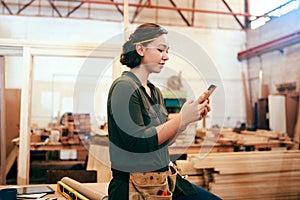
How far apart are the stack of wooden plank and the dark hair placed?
175 cm

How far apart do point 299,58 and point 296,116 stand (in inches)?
39.3

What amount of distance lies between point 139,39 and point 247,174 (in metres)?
2.17

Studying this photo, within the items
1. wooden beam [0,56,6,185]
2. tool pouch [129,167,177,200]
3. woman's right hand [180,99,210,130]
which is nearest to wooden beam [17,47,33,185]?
wooden beam [0,56,6,185]

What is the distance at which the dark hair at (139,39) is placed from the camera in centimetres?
109

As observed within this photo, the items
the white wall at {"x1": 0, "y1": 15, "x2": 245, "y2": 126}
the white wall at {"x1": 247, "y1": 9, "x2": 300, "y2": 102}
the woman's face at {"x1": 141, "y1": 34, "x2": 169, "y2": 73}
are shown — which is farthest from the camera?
the white wall at {"x1": 0, "y1": 15, "x2": 245, "y2": 126}

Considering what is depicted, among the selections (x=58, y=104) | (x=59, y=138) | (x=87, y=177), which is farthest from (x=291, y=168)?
(x=58, y=104)

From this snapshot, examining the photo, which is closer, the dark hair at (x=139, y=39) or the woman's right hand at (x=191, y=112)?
the woman's right hand at (x=191, y=112)

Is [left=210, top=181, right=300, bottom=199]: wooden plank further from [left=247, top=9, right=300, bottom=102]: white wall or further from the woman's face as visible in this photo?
[left=247, top=9, right=300, bottom=102]: white wall

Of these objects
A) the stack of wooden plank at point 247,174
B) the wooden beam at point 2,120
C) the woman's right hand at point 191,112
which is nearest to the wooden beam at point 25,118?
the wooden beam at point 2,120

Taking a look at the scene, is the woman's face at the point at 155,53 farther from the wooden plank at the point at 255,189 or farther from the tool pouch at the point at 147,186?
the wooden plank at the point at 255,189

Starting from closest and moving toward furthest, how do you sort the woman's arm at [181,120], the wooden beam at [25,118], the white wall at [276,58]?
the woman's arm at [181,120] < the wooden beam at [25,118] < the white wall at [276,58]

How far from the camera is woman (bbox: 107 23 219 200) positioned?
0.95 m

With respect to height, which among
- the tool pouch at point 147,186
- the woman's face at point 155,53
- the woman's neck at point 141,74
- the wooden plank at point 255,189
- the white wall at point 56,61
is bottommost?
the wooden plank at point 255,189

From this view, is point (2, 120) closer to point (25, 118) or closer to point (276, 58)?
point (25, 118)
